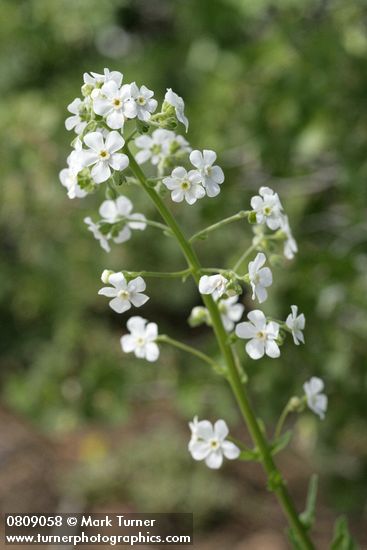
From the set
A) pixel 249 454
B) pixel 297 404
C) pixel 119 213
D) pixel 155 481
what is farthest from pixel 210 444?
pixel 155 481

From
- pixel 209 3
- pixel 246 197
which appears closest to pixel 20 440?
pixel 246 197

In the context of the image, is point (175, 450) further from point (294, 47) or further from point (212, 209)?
point (294, 47)

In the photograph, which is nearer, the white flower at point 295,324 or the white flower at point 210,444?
the white flower at point 295,324

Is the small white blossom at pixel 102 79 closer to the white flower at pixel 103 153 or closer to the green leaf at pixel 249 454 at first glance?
the white flower at pixel 103 153

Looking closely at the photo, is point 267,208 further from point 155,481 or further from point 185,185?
point 155,481

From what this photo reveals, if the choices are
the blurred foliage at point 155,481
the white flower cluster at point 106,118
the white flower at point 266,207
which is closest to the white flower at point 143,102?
the white flower cluster at point 106,118

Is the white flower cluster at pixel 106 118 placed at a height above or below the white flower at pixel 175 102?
below
